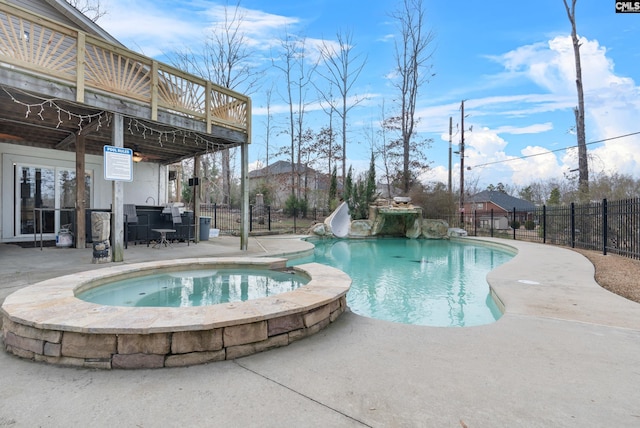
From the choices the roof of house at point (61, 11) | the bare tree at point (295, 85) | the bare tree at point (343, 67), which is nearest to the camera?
the roof of house at point (61, 11)

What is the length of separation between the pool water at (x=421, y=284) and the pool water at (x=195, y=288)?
117 centimetres

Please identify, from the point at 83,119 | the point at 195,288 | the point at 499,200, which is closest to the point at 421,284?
the point at 195,288

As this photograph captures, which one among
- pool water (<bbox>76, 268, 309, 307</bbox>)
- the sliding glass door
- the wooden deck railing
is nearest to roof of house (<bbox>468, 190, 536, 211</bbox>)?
the wooden deck railing

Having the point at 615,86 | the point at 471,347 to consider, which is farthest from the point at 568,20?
the point at 471,347

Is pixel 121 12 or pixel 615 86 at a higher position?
pixel 121 12

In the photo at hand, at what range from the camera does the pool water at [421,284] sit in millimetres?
4039

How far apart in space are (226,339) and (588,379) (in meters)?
2.35

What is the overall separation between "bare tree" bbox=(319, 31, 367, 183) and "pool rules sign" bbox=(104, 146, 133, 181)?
51.0 ft

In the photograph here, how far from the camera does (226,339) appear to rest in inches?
84.9

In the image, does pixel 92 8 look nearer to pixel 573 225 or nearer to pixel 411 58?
pixel 411 58

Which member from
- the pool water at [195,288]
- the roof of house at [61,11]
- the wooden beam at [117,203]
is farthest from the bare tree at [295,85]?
the pool water at [195,288]

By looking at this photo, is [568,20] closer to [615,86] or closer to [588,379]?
[615,86]

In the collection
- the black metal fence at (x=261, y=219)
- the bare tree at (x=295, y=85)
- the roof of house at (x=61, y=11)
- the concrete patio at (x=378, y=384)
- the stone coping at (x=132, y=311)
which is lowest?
the concrete patio at (x=378, y=384)

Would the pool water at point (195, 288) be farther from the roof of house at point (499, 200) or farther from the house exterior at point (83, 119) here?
the roof of house at point (499, 200)
